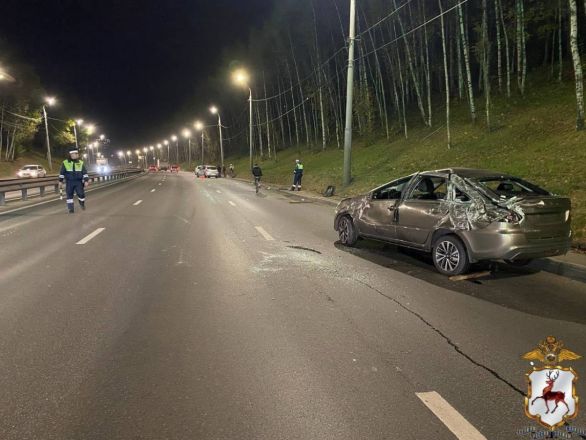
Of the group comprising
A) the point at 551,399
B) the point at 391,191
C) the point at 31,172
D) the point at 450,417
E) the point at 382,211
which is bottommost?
the point at 450,417

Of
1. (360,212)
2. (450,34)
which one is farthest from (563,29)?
(360,212)

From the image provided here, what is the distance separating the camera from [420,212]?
736cm

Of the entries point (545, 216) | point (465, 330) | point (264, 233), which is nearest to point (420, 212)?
point (545, 216)

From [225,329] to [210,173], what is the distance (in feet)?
159

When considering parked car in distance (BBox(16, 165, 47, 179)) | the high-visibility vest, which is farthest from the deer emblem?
parked car in distance (BBox(16, 165, 47, 179))

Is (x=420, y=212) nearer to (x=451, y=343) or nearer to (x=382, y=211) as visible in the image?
(x=382, y=211)

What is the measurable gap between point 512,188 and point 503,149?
1308 cm

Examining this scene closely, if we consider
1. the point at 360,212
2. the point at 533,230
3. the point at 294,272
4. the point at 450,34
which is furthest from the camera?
the point at 450,34

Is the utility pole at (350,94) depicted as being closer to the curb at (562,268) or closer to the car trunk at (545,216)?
the curb at (562,268)

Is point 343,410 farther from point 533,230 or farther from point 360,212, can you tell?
point 360,212

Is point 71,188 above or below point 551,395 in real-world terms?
above

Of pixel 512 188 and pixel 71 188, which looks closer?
pixel 512 188

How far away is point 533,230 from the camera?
614cm

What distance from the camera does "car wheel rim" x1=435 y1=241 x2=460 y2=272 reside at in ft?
22.1
